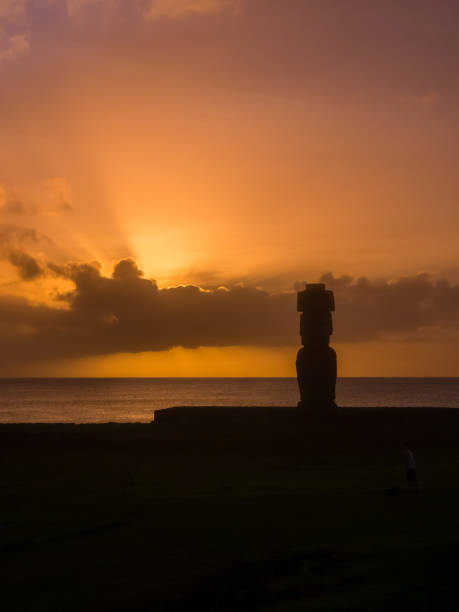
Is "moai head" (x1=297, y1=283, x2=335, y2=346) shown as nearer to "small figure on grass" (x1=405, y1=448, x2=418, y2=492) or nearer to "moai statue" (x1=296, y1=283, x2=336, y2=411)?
"moai statue" (x1=296, y1=283, x2=336, y2=411)

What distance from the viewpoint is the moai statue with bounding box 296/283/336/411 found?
35.8 metres

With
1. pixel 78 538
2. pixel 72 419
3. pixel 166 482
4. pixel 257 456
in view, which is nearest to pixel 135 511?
pixel 78 538

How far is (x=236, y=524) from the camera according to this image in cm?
1628

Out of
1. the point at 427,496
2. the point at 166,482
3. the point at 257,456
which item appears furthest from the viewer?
the point at 257,456

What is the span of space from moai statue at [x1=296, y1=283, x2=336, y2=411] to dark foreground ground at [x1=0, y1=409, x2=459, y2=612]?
357 centimetres

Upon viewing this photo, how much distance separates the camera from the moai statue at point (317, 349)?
35844 mm

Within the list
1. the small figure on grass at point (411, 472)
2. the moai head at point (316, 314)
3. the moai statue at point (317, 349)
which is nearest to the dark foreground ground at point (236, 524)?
the small figure on grass at point (411, 472)

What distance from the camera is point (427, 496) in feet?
59.4

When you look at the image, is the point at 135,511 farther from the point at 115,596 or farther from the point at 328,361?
the point at 328,361

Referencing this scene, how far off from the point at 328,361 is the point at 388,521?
68.7 ft

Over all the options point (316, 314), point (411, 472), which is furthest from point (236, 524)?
point (316, 314)

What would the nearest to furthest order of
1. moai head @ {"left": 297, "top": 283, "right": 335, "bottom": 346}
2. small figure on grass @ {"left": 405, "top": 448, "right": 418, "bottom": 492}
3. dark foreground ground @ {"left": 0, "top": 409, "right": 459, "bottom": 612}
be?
dark foreground ground @ {"left": 0, "top": 409, "right": 459, "bottom": 612}
small figure on grass @ {"left": 405, "top": 448, "right": 418, "bottom": 492}
moai head @ {"left": 297, "top": 283, "right": 335, "bottom": 346}

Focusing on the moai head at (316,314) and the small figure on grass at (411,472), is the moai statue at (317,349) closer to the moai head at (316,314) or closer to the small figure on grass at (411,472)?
the moai head at (316,314)

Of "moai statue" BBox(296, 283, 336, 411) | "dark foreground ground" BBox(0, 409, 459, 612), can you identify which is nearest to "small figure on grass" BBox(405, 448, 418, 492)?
"dark foreground ground" BBox(0, 409, 459, 612)
